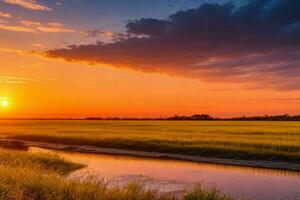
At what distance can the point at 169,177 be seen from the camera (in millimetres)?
24422

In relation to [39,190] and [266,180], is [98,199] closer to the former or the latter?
[39,190]

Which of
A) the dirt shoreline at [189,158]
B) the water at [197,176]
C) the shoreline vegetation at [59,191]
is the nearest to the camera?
the shoreline vegetation at [59,191]

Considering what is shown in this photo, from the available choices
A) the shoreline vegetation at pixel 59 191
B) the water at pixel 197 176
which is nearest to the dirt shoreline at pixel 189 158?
the water at pixel 197 176

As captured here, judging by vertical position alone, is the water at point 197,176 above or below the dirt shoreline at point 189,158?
below

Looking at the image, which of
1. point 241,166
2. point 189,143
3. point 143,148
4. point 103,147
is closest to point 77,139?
point 103,147

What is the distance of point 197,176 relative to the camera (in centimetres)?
2498

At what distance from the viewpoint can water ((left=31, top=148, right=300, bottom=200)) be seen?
19.8m

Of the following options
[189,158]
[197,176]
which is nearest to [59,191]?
[197,176]

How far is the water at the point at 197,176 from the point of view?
1978cm

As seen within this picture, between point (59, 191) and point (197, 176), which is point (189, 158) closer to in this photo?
point (197, 176)

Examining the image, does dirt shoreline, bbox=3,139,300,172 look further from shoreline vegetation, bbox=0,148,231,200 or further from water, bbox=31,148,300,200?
shoreline vegetation, bbox=0,148,231,200

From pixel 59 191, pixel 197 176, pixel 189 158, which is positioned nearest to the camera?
pixel 59 191

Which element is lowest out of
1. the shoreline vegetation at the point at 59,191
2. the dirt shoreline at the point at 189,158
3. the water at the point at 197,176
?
the water at the point at 197,176

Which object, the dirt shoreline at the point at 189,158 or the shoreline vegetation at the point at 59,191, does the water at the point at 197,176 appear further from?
the shoreline vegetation at the point at 59,191
